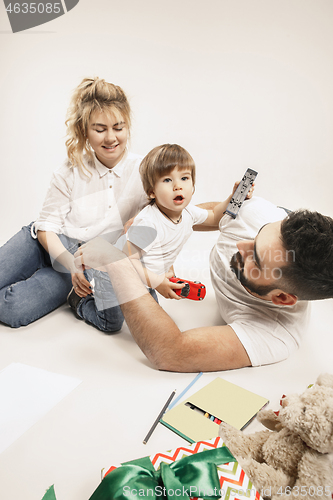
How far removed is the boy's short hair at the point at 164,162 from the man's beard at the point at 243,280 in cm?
26

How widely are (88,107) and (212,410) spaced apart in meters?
0.75

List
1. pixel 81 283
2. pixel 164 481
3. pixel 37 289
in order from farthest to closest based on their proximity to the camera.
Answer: pixel 37 289, pixel 81 283, pixel 164 481

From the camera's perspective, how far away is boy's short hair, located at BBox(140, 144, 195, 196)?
0.90m

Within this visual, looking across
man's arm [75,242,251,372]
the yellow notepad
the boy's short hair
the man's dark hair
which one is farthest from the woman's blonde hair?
the yellow notepad

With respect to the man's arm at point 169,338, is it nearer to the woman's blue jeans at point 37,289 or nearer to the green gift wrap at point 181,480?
the woman's blue jeans at point 37,289

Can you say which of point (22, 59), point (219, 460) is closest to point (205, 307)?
point (219, 460)

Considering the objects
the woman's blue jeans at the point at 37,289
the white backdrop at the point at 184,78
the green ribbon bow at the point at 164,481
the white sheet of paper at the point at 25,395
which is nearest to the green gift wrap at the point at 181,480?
the green ribbon bow at the point at 164,481

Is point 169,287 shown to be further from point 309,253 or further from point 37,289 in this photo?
point 37,289

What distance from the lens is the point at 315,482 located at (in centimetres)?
51

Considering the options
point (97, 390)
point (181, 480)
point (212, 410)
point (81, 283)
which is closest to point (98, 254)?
point (81, 283)

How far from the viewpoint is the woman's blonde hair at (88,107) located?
885mm

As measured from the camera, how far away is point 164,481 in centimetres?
46

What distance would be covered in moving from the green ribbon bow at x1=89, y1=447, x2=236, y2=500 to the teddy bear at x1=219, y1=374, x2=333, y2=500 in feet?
0.33

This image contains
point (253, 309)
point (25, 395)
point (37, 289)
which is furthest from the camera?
point (37, 289)
